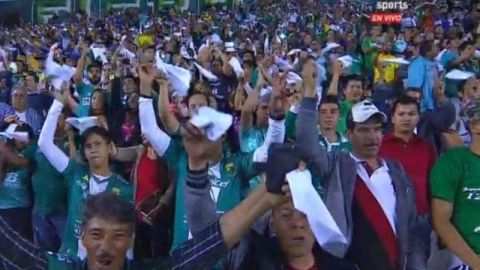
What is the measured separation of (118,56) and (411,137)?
29.6ft

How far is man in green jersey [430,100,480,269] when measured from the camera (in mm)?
4488

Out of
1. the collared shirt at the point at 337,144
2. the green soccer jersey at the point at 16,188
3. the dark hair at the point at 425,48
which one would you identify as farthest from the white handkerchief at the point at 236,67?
the collared shirt at the point at 337,144

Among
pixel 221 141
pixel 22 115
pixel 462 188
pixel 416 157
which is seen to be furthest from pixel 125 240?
pixel 22 115

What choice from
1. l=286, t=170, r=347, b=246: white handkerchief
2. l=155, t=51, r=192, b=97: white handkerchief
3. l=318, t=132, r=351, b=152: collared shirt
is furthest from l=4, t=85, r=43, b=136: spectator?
l=286, t=170, r=347, b=246: white handkerchief

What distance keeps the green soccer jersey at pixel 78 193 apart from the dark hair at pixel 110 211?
2.33 metres

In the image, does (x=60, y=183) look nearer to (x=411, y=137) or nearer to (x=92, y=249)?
(x=411, y=137)

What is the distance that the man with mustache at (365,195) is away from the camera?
4188 millimetres

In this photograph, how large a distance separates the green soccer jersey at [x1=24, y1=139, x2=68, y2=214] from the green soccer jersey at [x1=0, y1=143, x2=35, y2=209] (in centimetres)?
10

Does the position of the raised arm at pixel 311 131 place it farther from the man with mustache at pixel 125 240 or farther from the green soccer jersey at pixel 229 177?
the man with mustache at pixel 125 240

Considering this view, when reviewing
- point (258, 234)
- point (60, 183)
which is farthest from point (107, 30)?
point (258, 234)

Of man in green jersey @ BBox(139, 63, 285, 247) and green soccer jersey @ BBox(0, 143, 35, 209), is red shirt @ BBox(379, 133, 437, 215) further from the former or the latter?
green soccer jersey @ BBox(0, 143, 35, 209)

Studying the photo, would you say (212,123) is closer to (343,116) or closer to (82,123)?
(82,123)

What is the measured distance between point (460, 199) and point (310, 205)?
182cm

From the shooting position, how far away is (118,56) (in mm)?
13789
